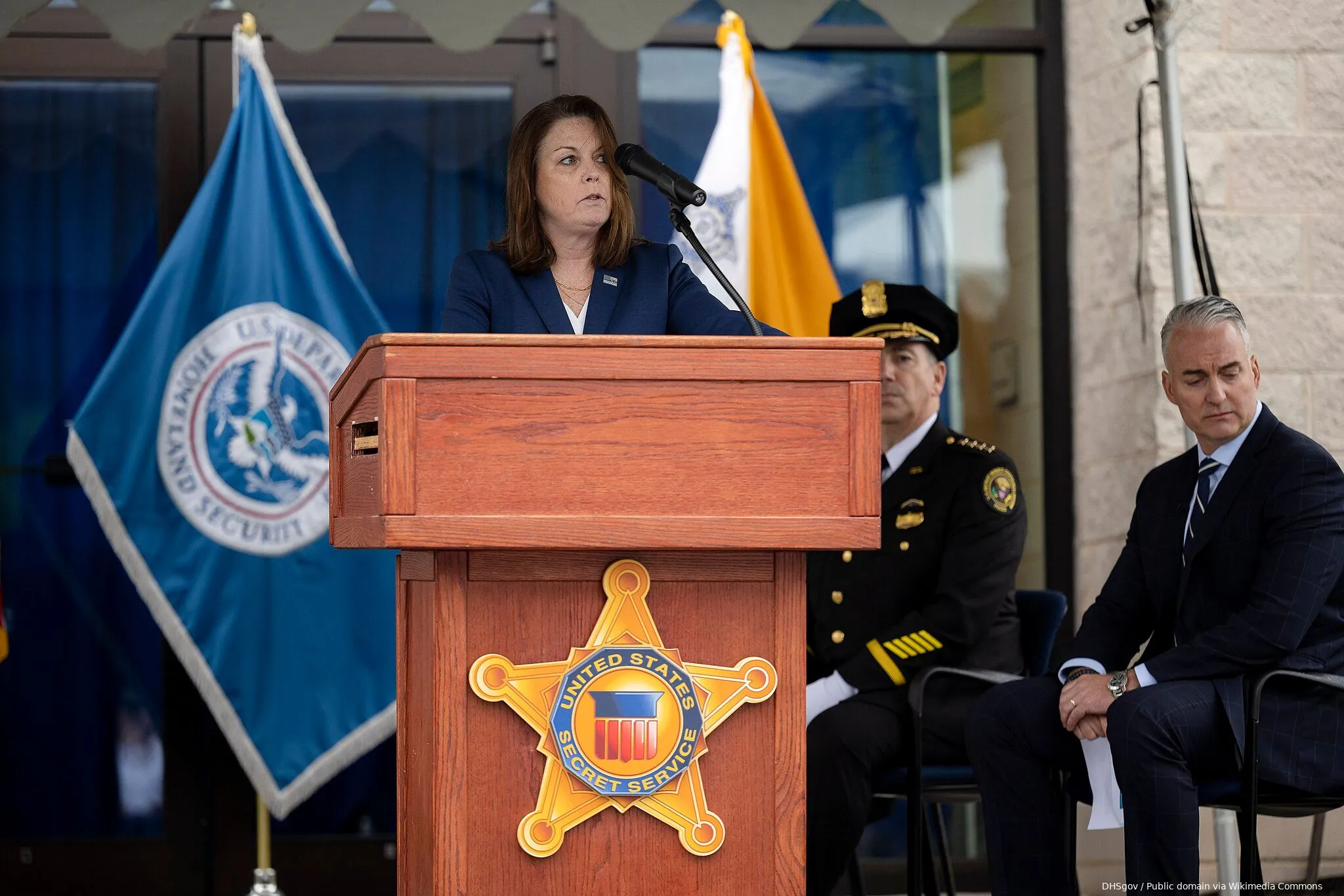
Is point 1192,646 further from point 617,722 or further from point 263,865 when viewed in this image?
point 263,865

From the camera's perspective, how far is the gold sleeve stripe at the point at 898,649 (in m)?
3.80

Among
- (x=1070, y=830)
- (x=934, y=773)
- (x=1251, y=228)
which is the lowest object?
(x=1070, y=830)

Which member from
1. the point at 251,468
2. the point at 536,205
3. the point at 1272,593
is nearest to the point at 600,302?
the point at 536,205

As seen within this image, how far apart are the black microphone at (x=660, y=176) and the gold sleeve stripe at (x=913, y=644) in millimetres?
1576

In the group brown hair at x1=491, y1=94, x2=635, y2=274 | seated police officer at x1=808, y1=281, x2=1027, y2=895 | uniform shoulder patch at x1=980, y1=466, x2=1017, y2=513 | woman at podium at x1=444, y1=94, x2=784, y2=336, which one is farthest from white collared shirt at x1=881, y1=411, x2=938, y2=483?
brown hair at x1=491, y1=94, x2=635, y2=274

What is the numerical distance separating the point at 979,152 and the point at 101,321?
2.84 meters

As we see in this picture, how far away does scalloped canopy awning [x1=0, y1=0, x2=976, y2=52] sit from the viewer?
3650mm

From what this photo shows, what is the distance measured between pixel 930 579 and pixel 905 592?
71mm

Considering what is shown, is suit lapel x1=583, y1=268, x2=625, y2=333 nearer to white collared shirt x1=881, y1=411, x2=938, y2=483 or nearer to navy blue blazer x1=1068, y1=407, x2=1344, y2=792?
navy blue blazer x1=1068, y1=407, x2=1344, y2=792

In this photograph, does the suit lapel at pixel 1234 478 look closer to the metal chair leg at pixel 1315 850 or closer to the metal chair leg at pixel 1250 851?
the metal chair leg at pixel 1250 851

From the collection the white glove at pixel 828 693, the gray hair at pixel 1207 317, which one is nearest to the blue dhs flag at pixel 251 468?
the white glove at pixel 828 693

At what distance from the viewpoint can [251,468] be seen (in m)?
4.59

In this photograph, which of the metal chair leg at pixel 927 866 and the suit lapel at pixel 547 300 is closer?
the suit lapel at pixel 547 300

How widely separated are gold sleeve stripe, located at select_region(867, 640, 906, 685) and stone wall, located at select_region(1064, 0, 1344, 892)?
128 cm
